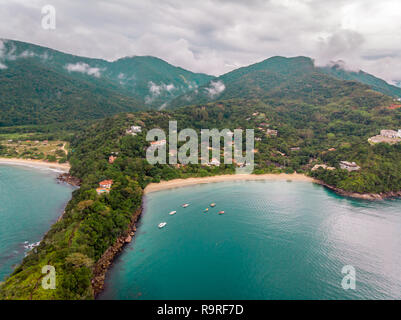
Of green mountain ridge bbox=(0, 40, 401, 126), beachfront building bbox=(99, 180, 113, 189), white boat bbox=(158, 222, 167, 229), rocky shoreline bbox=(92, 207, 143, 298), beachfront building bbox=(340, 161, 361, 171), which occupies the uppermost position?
green mountain ridge bbox=(0, 40, 401, 126)

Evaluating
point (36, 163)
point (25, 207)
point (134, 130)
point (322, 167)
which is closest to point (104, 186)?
point (25, 207)

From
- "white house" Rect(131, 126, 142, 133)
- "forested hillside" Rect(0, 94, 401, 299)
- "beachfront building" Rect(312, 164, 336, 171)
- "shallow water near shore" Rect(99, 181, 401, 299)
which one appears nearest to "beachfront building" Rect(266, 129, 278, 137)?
"forested hillside" Rect(0, 94, 401, 299)

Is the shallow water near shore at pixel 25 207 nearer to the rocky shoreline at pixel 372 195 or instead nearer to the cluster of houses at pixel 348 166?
the rocky shoreline at pixel 372 195

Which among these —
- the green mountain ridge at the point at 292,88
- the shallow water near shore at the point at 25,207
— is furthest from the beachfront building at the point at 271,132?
the shallow water near shore at the point at 25,207

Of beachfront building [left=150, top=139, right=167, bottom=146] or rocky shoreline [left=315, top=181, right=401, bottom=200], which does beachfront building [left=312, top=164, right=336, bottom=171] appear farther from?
beachfront building [left=150, top=139, right=167, bottom=146]

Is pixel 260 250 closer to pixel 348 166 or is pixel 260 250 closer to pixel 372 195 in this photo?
pixel 372 195

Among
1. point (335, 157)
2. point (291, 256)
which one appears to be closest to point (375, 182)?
point (335, 157)
